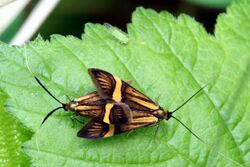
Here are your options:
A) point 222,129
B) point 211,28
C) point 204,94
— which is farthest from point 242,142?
point 211,28

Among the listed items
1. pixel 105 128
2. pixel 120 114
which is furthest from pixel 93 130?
pixel 120 114

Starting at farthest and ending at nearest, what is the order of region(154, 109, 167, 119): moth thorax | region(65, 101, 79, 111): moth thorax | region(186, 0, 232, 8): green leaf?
region(186, 0, 232, 8): green leaf
region(154, 109, 167, 119): moth thorax
region(65, 101, 79, 111): moth thorax

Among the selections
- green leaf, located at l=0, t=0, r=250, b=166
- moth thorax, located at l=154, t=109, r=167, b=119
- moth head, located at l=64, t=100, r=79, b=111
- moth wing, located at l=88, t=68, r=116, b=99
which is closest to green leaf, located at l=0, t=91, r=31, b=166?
green leaf, located at l=0, t=0, r=250, b=166

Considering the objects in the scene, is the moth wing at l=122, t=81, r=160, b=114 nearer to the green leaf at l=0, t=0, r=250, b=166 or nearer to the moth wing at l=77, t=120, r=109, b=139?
the green leaf at l=0, t=0, r=250, b=166

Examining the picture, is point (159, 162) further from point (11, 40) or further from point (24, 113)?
point (11, 40)

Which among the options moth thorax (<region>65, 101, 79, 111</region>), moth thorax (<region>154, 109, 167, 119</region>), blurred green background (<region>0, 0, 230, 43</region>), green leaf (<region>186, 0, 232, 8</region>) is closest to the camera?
moth thorax (<region>65, 101, 79, 111</region>)

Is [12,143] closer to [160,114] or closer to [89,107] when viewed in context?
[89,107]
